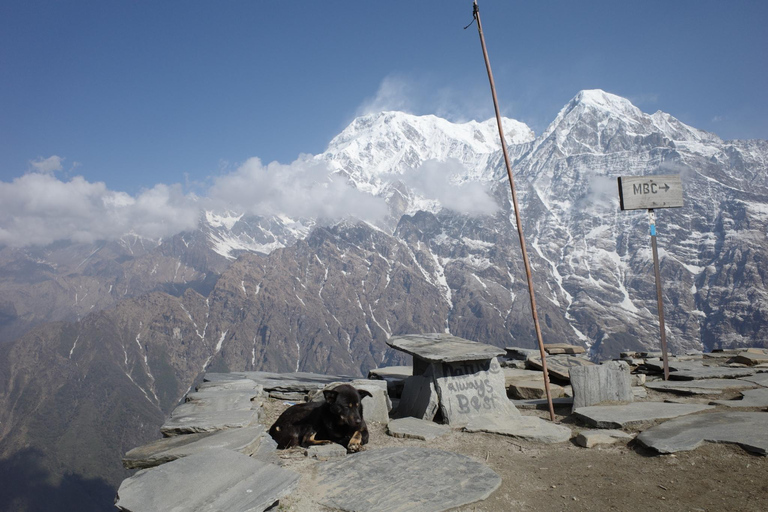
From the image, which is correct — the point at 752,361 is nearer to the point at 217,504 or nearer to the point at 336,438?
the point at 336,438

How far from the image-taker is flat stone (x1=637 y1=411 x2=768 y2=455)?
6.38 m

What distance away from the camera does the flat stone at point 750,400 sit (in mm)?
8938

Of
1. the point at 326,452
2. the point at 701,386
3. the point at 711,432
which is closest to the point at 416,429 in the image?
the point at 326,452

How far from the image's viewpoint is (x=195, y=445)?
257 inches

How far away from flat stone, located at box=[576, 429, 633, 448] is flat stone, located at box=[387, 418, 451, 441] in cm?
237

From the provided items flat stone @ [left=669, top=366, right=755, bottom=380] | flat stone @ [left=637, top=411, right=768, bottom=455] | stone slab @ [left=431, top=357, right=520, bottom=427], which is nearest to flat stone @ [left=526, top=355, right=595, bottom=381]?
flat stone @ [left=669, top=366, right=755, bottom=380]

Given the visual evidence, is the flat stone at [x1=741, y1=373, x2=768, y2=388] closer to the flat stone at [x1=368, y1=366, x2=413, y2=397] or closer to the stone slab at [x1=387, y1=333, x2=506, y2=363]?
the stone slab at [x1=387, y1=333, x2=506, y2=363]

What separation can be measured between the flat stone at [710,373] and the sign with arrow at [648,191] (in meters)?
4.79

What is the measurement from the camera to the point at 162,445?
6.84 m

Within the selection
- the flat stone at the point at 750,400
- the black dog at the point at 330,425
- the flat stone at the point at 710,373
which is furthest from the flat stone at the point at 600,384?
the black dog at the point at 330,425

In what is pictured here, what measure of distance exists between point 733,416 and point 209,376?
12.2 meters

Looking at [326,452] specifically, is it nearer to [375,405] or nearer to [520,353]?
[375,405]

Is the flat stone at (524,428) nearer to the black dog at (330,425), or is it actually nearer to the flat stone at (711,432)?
the flat stone at (711,432)

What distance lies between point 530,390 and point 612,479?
19.5 feet
